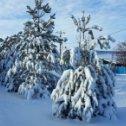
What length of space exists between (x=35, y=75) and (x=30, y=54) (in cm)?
114

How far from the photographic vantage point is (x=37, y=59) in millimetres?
16219

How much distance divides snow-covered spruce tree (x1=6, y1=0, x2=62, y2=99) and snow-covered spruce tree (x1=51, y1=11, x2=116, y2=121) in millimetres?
4944

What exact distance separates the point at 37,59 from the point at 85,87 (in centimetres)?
641

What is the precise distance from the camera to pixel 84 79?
1039 centimetres

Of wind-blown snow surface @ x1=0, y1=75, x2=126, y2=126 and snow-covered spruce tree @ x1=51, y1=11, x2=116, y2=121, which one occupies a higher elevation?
snow-covered spruce tree @ x1=51, y1=11, x2=116, y2=121

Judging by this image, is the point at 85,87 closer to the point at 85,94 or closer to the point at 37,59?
the point at 85,94

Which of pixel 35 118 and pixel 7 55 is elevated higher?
pixel 7 55

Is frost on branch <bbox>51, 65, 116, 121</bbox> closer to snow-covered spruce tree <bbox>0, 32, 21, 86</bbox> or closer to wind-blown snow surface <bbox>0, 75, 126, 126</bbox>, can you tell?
wind-blown snow surface <bbox>0, 75, 126, 126</bbox>

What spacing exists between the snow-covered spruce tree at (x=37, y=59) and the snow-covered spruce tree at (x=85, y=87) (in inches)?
195

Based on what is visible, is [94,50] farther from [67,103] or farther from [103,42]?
[67,103]

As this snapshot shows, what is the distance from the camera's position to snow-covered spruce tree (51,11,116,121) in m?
10.1

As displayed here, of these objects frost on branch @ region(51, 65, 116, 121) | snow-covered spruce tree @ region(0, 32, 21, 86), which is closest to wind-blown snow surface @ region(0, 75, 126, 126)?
frost on branch @ region(51, 65, 116, 121)

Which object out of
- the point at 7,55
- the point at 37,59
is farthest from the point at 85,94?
the point at 7,55

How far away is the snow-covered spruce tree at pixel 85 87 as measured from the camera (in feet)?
33.2
